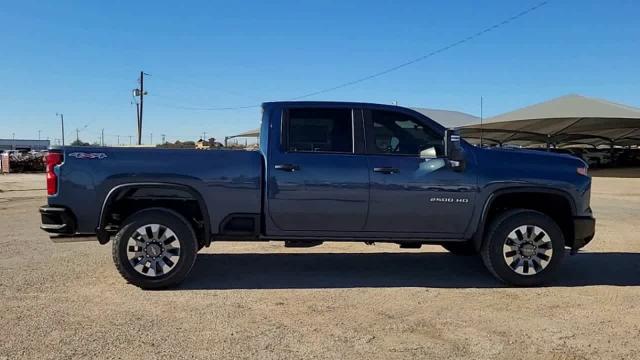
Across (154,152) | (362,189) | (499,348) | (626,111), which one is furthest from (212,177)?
(626,111)

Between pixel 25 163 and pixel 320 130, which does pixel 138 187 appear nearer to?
pixel 320 130

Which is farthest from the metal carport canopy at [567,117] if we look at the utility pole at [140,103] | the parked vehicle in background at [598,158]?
the utility pole at [140,103]

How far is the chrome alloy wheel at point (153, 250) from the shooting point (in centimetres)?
584

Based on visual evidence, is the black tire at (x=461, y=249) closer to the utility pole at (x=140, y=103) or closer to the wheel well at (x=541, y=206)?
the wheel well at (x=541, y=206)

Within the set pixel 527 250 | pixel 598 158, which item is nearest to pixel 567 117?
pixel 598 158

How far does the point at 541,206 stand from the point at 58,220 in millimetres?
5267

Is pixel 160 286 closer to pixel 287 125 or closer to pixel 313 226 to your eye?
pixel 313 226

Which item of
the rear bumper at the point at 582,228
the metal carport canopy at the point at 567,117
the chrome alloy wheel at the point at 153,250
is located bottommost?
the chrome alloy wheel at the point at 153,250

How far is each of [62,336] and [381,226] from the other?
3211 millimetres

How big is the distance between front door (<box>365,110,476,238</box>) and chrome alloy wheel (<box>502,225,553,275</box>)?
22.1 inches

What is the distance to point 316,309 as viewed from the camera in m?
5.25

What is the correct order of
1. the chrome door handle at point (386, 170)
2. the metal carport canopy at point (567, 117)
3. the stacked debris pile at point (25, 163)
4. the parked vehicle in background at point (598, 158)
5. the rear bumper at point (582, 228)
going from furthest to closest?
the parked vehicle in background at point (598, 158)
the stacked debris pile at point (25, 163)
the metal carport canopy at point (567, 117)
the rear bumper at point (582, 228)
the chrome door handle at point (386, 170)

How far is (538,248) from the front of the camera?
A: 6199mm

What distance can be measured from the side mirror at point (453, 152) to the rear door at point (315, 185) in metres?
0.88
